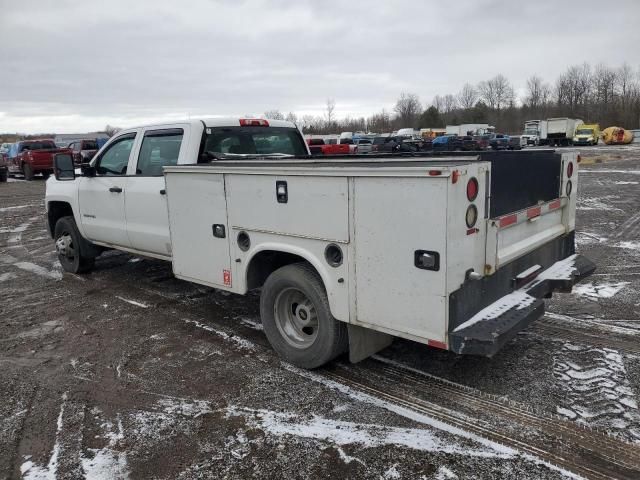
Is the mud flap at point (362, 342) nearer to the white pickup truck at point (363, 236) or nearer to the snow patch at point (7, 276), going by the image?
the white pickup truck at point (363, 236)

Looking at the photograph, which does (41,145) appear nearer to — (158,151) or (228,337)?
(158,151)

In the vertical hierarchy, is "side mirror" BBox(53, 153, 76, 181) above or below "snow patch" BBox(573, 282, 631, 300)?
above

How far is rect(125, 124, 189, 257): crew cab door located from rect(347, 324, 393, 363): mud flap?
2.64 m

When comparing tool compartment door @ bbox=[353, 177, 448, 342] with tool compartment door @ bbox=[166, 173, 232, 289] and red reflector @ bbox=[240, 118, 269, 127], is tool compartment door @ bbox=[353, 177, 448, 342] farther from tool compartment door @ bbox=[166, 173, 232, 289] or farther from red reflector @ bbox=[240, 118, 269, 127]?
red reflector @ bbox=[240, 118, 269, 127]

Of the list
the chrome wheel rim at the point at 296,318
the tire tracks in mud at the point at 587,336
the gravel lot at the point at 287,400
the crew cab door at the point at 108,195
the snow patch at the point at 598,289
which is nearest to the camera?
the gravel lot at the point at 287,400

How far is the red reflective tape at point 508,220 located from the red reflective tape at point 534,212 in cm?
28

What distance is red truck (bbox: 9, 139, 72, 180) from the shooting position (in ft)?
86.9

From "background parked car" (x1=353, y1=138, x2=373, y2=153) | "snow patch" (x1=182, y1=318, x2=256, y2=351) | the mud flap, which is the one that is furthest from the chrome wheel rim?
"background parked car" (x1=353, y1=138, x2=373, y2=153)

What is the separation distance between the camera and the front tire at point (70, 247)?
7633mm

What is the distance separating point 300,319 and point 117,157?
3.56 meters

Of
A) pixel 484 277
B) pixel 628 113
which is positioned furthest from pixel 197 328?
pixel 628 113

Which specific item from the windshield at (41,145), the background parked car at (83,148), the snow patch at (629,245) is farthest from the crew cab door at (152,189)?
the windshield at (41,145)

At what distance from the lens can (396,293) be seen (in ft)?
11.8

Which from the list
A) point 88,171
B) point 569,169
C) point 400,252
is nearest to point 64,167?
point 88,171
